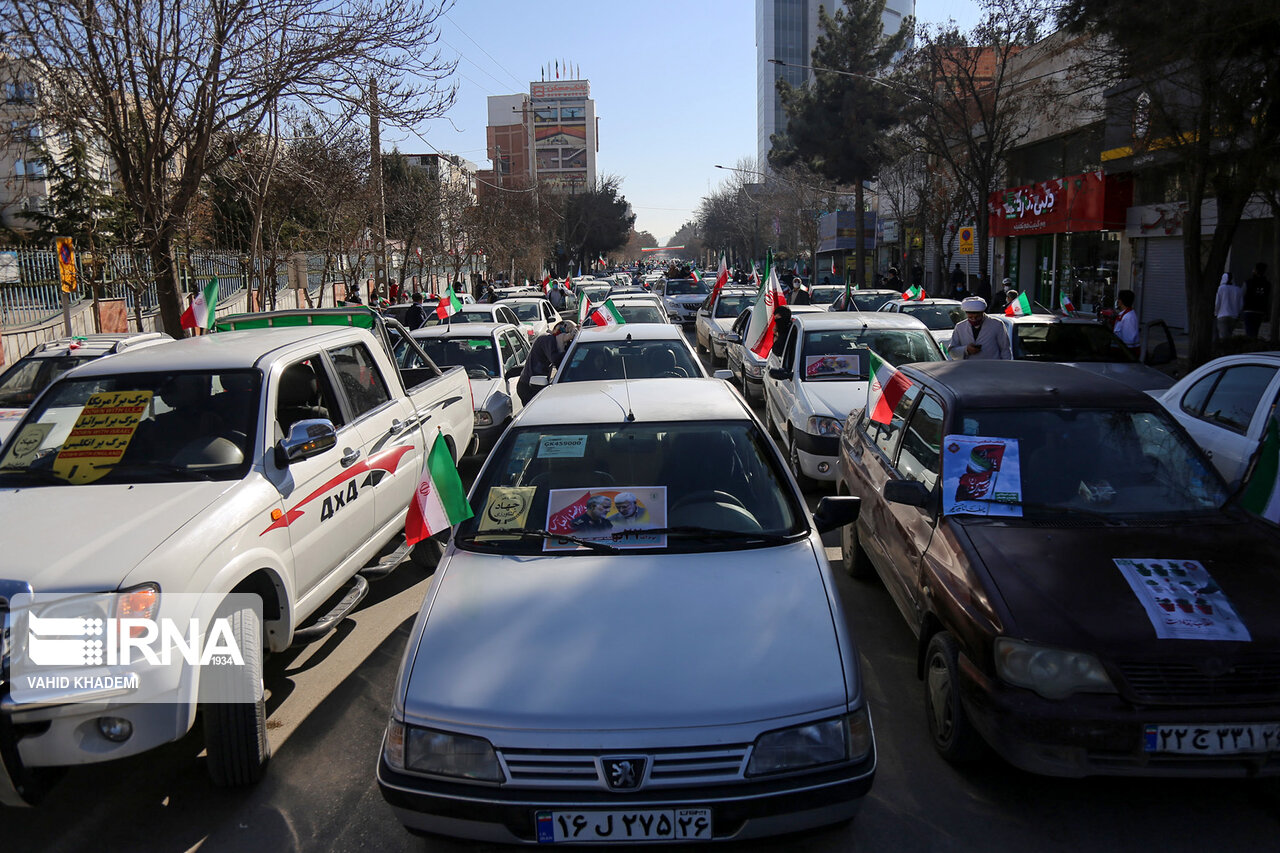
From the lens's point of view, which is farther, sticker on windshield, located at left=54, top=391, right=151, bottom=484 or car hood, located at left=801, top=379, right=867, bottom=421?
car hood, located at left=801, top=379, right=867, bottom=421

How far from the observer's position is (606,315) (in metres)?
14.7

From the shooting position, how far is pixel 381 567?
5.88 meters

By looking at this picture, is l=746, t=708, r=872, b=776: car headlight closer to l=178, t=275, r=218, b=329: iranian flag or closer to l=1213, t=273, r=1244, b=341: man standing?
l=178, t=275, r=218, b=329: iranian flag

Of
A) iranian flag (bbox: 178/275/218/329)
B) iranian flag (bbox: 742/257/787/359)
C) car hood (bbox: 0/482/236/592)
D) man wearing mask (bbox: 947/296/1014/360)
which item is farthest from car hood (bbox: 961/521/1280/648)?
iranian flag (bbox: 178/275/218/329)

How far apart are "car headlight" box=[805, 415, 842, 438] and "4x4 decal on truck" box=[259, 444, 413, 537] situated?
3619 mm

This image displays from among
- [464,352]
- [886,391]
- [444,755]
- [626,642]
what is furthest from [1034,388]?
[464,352]

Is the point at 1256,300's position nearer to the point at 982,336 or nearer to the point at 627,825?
the point at 982,336

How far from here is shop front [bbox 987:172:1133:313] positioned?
25469 mm

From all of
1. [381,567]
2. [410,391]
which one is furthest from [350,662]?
[410,391]

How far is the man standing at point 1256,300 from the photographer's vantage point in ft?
58.0

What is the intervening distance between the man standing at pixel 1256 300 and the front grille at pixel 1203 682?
17.1 m

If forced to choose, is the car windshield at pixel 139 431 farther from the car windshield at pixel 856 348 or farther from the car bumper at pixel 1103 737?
the car windshield at pixel 856 348

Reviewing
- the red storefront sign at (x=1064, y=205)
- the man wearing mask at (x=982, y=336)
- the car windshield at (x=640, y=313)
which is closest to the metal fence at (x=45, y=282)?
the car windshield at (x=640, y=313)

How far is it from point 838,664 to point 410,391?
4.76 metres
